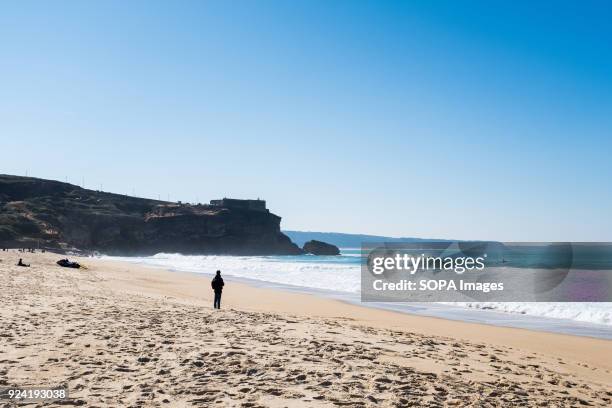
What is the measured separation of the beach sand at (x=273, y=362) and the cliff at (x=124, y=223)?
78750 mm

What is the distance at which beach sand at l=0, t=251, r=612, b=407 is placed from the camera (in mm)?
6656

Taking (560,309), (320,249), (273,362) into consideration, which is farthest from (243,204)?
(273,362)

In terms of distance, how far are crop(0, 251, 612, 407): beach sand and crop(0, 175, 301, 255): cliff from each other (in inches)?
3100

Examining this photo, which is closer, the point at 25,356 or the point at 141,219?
the point at 25,356

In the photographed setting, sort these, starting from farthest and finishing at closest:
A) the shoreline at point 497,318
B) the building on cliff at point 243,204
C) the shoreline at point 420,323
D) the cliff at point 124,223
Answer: the building on cliff at point 243,204 → the cliff at point 124,223 → the shoreline at point 497,318 → the shoreline at point 420,323

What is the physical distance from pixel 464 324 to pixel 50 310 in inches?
538

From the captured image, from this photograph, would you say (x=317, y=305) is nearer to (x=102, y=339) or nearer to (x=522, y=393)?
(x=102, y=339)

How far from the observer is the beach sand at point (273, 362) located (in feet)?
21.8

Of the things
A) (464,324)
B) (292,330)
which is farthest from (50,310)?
(464,324)

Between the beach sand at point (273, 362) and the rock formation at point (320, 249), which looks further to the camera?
the rock formation at point (320, 249)

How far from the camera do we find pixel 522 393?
7457 millimetres

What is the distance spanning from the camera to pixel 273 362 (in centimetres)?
830

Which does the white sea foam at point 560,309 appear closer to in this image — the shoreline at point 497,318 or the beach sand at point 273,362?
the shoreline at point 497,318

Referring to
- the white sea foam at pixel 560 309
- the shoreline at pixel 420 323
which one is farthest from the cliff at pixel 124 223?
the white sea foam at pixel 560 309
